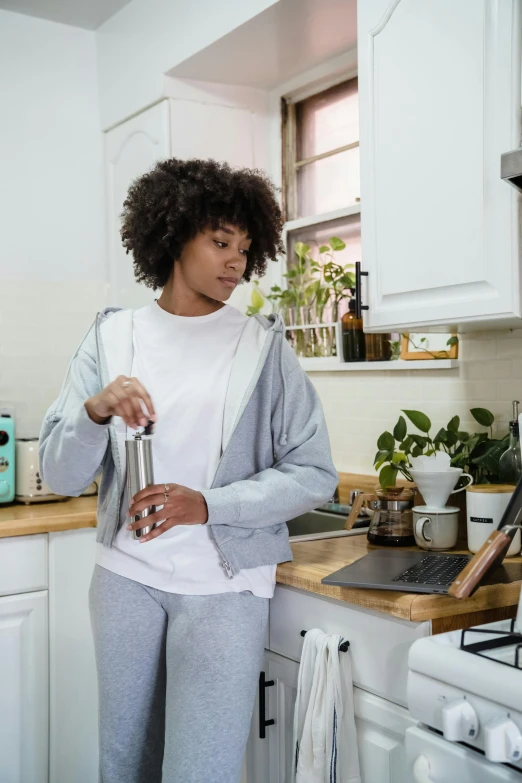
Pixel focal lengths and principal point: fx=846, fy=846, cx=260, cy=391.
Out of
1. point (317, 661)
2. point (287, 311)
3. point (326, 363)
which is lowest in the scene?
point (317, 661)

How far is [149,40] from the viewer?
9.23 feet

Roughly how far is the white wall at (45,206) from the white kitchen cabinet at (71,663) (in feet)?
2.41

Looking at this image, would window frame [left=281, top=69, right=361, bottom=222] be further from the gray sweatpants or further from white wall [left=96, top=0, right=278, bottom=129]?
the gray sweatpants

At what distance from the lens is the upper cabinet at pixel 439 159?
5.29 feet

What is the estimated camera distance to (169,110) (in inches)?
108

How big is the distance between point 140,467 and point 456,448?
888 millimetres

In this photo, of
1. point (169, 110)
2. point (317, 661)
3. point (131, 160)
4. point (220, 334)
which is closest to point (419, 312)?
point (220, 334)

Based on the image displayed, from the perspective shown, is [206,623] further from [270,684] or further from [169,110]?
[169,110]

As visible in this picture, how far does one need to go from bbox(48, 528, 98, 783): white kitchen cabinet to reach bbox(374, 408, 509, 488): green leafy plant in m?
0.92

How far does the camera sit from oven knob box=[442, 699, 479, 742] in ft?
3.76

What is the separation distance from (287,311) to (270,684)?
1.36 metres

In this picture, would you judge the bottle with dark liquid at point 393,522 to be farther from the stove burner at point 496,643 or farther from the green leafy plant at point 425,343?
the stove burner at point 496,643

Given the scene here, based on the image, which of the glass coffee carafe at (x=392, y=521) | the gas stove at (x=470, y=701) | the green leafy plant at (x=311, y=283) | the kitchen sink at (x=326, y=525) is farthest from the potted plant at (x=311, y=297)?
the gas stove at (x=470, y=701)

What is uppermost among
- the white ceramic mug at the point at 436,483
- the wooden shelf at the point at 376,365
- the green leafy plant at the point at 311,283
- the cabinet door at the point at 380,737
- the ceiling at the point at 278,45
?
the ceiling at the point at 278,45
